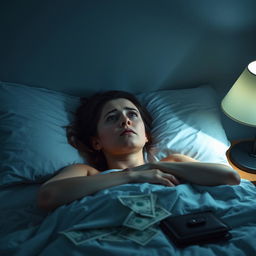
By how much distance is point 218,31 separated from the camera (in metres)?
2.16

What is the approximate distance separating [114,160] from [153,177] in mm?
317

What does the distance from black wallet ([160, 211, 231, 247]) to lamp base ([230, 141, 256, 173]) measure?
0.78 metres

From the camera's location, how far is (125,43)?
6.77 feet

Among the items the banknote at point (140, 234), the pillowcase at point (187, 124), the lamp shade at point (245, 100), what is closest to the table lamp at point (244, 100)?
the lamp shade at point (245, 100)

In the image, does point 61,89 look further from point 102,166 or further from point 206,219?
point 206,219

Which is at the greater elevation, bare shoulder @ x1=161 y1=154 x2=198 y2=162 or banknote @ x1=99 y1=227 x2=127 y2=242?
bare shoulder @ x1=161 y1=154 x2=198 y2=162

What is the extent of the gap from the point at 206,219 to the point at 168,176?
0.30m

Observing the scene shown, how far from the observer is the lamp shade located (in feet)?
6.24

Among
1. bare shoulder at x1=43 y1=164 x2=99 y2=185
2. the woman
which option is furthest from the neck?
bare shoulder at x1=43 y1=164 x2=99 y2=185

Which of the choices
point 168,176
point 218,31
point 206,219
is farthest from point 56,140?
point 218,31

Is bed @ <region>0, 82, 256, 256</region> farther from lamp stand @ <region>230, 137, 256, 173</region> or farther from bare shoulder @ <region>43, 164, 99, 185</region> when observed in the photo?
lamp stand @ <region>230, 137, 256, 173</region>

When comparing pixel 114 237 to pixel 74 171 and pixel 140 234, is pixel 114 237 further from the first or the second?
pixel 74 171

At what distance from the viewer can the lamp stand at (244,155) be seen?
2.11 m

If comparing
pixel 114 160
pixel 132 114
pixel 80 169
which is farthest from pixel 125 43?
pixel 80 169
